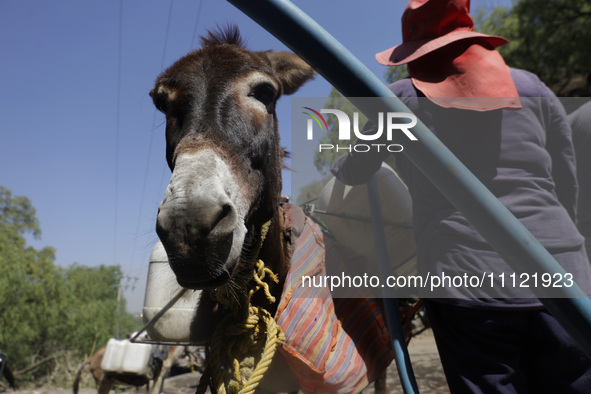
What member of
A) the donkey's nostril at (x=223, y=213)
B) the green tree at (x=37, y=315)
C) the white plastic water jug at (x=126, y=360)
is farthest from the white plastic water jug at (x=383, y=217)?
the green tree at (x=37, y=315)

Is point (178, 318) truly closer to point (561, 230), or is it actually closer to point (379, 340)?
point (379, 340)

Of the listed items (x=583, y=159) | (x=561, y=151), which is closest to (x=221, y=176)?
(x=561, y=151)

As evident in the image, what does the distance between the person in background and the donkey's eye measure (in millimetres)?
1612

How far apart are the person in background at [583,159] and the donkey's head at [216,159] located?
1584 millimetres

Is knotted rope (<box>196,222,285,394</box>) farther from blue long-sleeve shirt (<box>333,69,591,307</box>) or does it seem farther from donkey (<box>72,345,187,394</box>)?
donkey (<box>72,345,187,394</box>)

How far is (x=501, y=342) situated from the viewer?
129cm

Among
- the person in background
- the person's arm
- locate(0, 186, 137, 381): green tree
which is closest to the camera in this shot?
the person's arm

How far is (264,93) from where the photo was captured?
1.79 m

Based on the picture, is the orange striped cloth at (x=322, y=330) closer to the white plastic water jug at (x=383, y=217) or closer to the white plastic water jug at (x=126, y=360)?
the white plastic water jug at (x=383, y=217)

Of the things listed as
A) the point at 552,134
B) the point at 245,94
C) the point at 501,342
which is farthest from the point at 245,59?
the point at 501,342

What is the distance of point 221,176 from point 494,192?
97 cm

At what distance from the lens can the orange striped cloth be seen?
1676 millimetres

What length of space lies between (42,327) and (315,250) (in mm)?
33480

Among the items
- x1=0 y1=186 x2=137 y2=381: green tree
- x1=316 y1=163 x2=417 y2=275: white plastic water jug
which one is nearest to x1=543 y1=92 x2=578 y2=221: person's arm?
x1=316 y1=163 x2=417 y2=275: white plastic water jug
